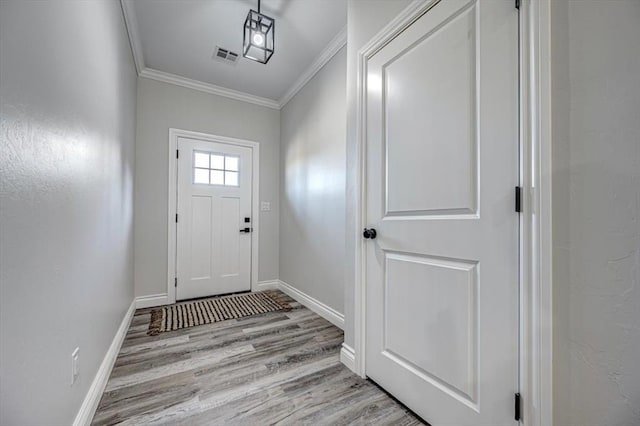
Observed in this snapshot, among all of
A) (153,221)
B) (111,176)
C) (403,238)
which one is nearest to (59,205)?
(111,176)

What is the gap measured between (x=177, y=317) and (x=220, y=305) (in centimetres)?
45

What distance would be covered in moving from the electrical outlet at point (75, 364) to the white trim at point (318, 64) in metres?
2.79

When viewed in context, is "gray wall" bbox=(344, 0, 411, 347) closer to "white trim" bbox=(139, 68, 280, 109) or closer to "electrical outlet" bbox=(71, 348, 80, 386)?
"electrical outlet" bbox=(71, 348, 80, 386)

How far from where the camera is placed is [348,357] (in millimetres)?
1733

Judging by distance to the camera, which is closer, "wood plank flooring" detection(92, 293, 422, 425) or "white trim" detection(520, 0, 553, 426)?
"white trim" detection(520, 0, 553, 426)

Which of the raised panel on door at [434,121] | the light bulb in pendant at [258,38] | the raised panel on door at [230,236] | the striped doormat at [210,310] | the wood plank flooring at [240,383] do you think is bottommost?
the striped doormat at [210,310]

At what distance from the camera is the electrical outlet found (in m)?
1.08

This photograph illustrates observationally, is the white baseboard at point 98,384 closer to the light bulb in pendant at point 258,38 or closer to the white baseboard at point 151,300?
the white baseboard at point 151,300

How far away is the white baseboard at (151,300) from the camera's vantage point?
9.41 ft

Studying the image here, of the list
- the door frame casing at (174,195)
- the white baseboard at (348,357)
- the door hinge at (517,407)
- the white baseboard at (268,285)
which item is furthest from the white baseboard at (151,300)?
the door hinge at (517,407)

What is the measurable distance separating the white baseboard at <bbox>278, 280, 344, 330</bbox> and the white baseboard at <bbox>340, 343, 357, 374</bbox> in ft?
1.84

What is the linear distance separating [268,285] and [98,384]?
225cm

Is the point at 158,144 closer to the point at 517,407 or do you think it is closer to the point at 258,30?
the point at 258,30

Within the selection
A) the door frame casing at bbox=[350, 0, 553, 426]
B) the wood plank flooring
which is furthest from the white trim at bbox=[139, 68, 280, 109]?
the door frame casing at bbox=[350, 0, 553, 426]
